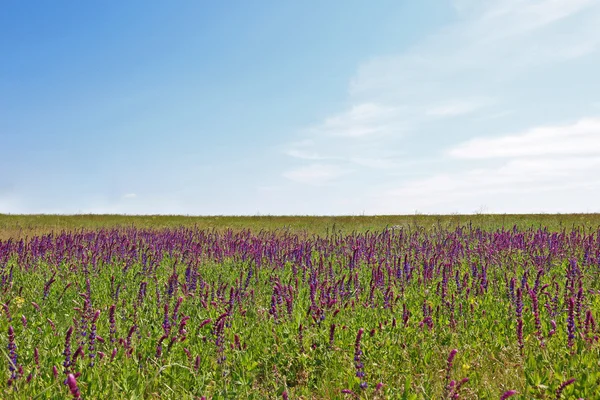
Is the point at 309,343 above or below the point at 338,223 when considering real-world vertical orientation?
below

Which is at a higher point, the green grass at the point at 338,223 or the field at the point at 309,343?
the green grass at the point at 338,223

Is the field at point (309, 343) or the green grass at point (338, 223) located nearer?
the field at point (309, 343)

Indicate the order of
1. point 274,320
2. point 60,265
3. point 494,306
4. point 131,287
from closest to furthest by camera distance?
point 274,320 → point 494,306 → point 131,287 → point 60,265

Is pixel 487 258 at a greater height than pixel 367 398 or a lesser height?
greater

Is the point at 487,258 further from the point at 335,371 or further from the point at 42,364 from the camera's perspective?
the point at 42,364

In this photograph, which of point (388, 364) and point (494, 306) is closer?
point (388, 364)

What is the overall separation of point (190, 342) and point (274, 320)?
3.01 ft

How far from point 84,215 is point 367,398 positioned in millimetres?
38377

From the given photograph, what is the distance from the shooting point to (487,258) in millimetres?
8617

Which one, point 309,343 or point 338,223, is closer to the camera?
point 309,343

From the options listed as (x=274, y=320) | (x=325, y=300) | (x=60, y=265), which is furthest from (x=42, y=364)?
(x=60, y=265)

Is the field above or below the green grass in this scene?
below

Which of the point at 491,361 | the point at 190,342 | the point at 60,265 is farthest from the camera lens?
the point at 60,265

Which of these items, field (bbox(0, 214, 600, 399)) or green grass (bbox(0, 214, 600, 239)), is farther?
green grass (bbox(0, 214, 600, 239))
